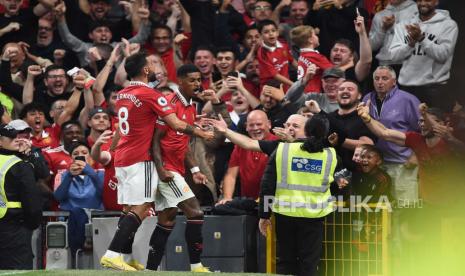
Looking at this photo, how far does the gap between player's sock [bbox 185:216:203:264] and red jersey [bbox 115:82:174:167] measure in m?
0.88

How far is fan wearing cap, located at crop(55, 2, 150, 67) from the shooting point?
19141 mm

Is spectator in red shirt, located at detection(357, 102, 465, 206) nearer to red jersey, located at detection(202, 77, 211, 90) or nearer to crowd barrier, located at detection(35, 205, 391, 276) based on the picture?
crowd barrier, located at detection(35, 205, 391, 276)

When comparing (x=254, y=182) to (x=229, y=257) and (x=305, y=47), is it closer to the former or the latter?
(x=229, y=257)

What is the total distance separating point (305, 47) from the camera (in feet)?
57.4

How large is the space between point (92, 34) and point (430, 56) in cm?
540

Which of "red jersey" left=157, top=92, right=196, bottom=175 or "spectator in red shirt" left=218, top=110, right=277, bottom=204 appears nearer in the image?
"red jersey" left=157, top=92, right=196, bottom=175

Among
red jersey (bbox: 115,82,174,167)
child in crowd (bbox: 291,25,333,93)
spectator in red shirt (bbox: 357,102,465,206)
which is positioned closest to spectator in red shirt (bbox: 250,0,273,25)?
child in crowd (bbox: 291,25,333,93)

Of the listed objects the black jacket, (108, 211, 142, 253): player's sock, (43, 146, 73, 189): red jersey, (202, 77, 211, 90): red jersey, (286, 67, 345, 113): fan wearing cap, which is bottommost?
(108, 211, 142, 253): player's sock

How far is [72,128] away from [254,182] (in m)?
2.86

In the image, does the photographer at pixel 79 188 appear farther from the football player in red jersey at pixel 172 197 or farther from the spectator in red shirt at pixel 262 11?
the spectator in red shirt at pixel 262 11

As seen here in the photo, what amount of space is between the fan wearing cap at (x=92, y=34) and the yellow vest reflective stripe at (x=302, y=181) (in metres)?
5.58

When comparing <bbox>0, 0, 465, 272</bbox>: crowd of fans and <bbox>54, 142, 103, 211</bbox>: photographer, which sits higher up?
<bbox>0, 0, 465, 272</bbox>: crowd of fans

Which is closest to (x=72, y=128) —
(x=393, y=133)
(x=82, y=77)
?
(x=82, y=77)

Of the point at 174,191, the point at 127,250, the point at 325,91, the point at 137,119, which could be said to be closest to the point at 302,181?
the point at 174,191
